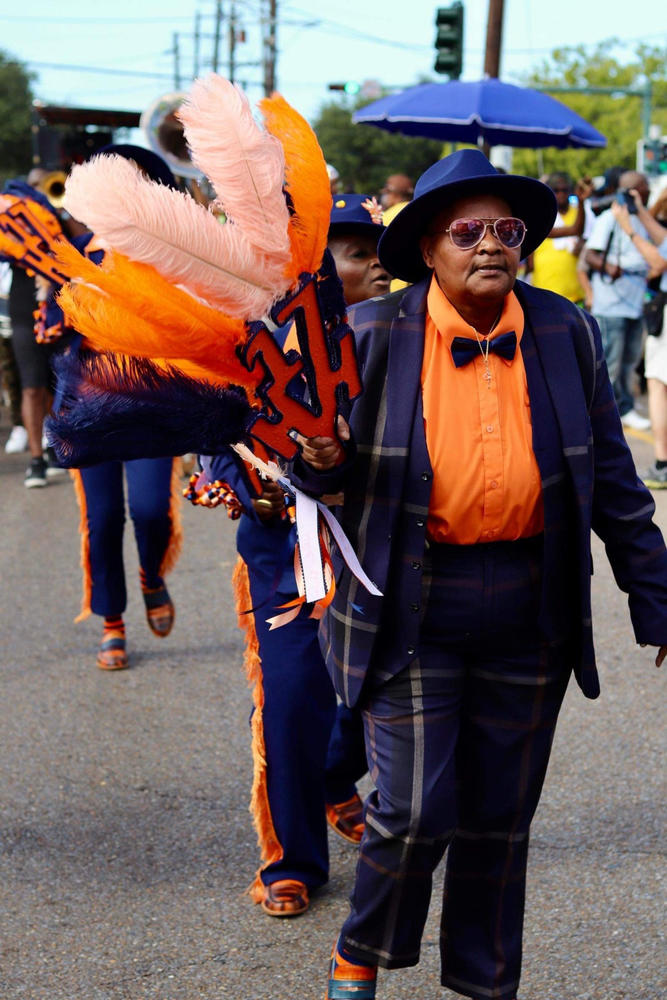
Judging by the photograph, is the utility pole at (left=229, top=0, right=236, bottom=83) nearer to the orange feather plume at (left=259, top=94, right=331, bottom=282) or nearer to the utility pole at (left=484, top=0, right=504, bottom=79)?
the utility pole at (left=484, top=0, right=504, bottom=79)

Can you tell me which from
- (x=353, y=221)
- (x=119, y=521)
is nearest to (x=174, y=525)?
(x=119, y=521)

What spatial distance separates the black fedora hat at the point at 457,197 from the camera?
293 cm

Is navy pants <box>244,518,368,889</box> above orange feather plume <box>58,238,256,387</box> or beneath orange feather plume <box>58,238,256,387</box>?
beneath

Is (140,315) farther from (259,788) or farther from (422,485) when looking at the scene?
(259,788)

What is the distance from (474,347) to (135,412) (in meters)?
0.75

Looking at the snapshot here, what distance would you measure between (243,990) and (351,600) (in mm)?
1119

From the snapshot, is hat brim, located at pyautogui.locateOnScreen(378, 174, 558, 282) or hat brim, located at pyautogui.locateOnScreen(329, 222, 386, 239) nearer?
hat brim, located at pyautogui.locateOnScreen(378, 174, 558, 282)

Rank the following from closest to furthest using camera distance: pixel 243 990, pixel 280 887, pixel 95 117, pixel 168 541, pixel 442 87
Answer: pixel 243 990
pixel 280 887
pixel 168 541
pixel 442 87
pixel 95 117

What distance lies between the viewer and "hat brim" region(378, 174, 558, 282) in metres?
2.94

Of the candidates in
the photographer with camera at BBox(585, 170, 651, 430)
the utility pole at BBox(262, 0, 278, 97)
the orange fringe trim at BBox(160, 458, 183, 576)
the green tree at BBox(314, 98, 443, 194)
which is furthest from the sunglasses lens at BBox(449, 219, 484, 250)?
the green tree at BBox(314, 98, 443, 194)

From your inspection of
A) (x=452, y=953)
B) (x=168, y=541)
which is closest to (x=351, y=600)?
(x=452, y=953)

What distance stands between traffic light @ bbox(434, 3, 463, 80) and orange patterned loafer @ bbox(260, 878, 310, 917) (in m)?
14.5

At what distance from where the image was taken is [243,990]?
3.43m

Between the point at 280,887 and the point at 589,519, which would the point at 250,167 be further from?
the point at 280,887
